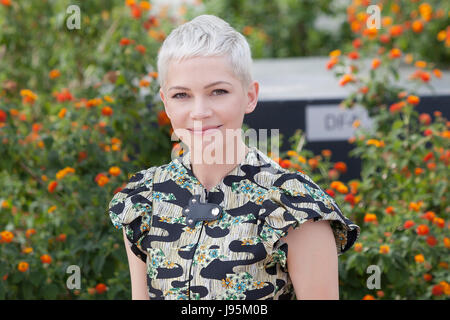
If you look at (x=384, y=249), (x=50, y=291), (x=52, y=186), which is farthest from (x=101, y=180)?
(x=384, y=249)

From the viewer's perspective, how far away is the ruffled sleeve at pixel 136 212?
4.39ft

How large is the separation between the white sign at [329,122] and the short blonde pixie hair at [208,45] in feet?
7.03

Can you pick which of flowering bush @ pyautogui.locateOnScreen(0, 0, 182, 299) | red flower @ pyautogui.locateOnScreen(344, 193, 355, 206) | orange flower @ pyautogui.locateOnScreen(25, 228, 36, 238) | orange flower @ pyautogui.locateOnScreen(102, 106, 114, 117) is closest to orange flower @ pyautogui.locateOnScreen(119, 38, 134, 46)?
flowering bush @ pyautogui.locateOnScreen(0, 0, 182, 299)

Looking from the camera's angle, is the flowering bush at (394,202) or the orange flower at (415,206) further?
the orange flower at (415,206)

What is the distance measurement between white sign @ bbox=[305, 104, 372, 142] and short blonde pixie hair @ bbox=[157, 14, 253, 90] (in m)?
2.14

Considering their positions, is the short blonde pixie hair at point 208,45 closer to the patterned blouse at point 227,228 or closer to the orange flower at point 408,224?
the patterned blouse at point 227,228

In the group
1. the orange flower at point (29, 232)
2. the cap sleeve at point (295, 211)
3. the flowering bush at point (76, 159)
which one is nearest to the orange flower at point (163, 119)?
the flowering bush at point (76, 159)

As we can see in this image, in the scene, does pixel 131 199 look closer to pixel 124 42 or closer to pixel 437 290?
pixel 437 290

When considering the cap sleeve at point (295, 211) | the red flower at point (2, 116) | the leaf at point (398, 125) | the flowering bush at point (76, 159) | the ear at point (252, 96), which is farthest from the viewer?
the leaf at point (398, 125)

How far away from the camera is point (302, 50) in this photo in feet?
22.3

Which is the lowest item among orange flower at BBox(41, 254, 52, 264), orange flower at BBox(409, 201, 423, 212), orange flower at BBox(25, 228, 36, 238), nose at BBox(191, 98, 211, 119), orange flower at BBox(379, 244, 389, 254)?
orange flower at BBox(41, 254, 52, 264)

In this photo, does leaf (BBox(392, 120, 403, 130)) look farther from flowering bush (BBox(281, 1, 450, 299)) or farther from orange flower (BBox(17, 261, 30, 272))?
orange flower (BBox(17, 261, 30, 272))

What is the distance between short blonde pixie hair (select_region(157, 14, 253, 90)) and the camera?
47.7 inches

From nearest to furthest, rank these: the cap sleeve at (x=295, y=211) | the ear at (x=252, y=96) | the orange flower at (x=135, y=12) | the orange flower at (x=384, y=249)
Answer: the cap sleeve at (x=295, y=211) < the ear at (x=252, y=96) < the orange flower at (x=384, y=249) < the orange flower at (x=135, y=12)
